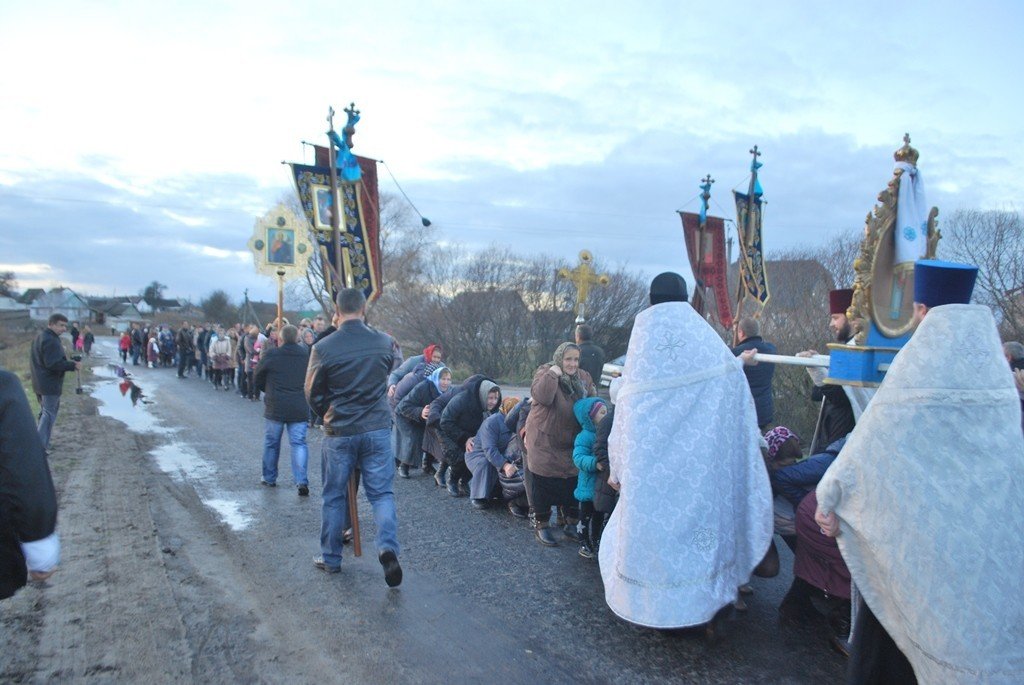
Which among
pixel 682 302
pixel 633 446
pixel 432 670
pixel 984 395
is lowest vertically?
pixel 432 670

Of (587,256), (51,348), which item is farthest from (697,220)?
(51,348)

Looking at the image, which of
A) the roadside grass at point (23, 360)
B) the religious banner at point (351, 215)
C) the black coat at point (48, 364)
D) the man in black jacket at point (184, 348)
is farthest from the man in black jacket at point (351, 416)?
the man in black jacket at point (184, 348)

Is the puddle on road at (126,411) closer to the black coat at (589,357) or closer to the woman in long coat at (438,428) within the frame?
the woman in long coat at (438,428)

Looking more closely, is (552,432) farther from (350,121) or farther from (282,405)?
(350,121)

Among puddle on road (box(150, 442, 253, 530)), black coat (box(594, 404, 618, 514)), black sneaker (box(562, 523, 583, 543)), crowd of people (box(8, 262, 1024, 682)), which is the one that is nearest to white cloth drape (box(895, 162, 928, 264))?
crowd of people (box(8, 262, 1024, 682))

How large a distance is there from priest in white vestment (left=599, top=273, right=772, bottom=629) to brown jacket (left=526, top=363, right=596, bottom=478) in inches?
76.1

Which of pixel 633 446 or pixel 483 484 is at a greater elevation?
pixel 633 446

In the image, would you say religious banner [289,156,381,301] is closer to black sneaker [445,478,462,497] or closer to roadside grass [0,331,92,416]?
black sneaker [445,478,462,497]

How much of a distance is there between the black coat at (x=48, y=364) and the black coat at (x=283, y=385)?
2.78m

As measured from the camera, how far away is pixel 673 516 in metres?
4.14

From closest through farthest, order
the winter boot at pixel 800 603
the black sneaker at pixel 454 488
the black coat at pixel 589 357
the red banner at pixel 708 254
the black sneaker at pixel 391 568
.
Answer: the winter boot at pixel 800 603 → the black sneaker at pixel 391 568 → the black sneaker at pixel 454 488 → the black coat at pixel 589 357 → the red banner at pixel 708 254

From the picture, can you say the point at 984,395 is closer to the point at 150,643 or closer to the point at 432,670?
the point at 432,670

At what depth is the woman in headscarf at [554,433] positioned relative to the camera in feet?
20.6

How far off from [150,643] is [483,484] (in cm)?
376
